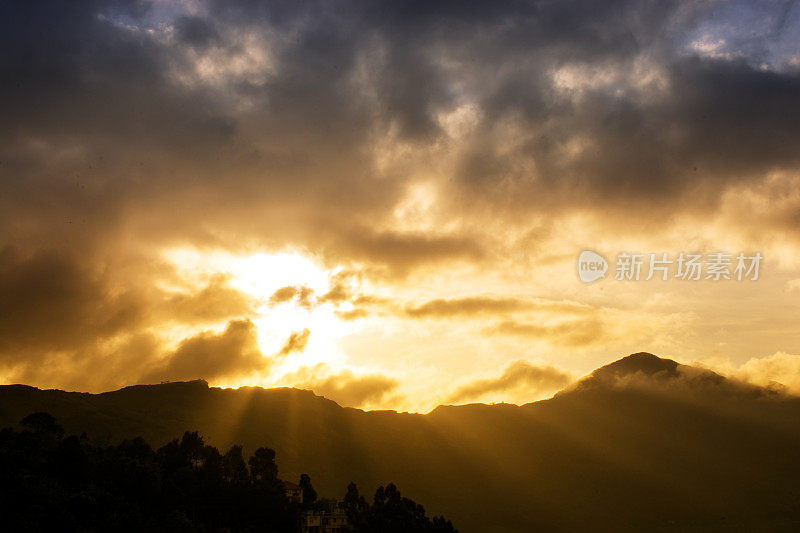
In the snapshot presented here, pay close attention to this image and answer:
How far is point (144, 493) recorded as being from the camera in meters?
101

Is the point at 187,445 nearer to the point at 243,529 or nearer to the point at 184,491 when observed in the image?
the point at 184,491

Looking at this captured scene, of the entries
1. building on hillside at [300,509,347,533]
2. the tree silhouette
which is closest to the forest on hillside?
the tree silhouette

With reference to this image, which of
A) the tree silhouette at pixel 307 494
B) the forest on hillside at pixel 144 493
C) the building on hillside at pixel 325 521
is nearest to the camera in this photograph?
the forest on hillside at pixel 144 493

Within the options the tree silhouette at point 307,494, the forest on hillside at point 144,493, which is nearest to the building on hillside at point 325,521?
the tree silhouette at point 307,494

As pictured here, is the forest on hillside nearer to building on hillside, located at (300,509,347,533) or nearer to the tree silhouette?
the tree silhouette

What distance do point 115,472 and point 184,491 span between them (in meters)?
16.5

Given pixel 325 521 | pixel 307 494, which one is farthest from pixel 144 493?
pixel 325 521

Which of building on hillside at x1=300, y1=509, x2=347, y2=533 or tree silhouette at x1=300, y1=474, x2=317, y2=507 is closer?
tree silhouette at x1=300, y1=474, x2=317, y2=507

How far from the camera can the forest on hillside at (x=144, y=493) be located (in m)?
77.1

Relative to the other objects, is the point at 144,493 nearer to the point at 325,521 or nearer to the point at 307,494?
the point at 307,494

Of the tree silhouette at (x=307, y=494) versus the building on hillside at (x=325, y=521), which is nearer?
the tree silhouette at (x=307, y=494)

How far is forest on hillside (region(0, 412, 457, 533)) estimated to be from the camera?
253ft

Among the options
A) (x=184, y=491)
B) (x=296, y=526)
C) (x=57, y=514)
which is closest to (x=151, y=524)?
(x=57, y=514)

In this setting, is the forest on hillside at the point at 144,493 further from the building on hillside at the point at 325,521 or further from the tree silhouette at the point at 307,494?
the building on hillside at the point at 325,521
